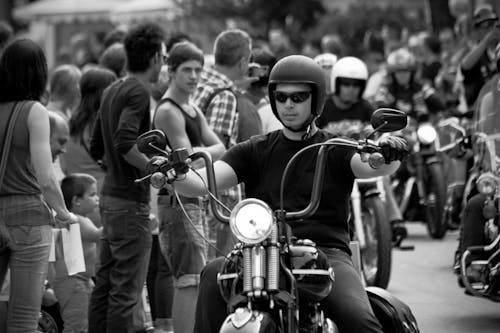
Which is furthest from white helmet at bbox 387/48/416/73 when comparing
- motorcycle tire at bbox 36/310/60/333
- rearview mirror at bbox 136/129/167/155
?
rearview mirror at bbox 136/129/167/155

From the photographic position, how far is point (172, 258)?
8.11m

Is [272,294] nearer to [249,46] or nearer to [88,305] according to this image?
[88,305]

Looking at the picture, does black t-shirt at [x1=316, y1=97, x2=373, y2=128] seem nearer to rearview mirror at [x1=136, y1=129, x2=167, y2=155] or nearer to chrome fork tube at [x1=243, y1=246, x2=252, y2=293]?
rearview mirror at [x1=136, y1=129, x2=167, y2=155]

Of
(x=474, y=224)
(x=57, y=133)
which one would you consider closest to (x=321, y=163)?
(x=57, y=133)

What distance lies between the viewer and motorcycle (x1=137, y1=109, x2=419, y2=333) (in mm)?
5328

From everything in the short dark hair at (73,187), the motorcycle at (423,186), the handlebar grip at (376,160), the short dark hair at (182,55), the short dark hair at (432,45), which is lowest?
the motorcycle at (423,186)

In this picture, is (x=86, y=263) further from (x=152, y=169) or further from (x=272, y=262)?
(x=272, y=262)

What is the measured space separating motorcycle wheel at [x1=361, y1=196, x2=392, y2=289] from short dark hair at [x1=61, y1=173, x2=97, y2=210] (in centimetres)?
269

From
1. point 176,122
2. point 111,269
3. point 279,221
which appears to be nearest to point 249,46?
point 176,122

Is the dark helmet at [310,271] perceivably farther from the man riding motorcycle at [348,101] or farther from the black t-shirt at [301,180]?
the man riding motorcycle at [348,101]

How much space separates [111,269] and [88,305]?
43cm

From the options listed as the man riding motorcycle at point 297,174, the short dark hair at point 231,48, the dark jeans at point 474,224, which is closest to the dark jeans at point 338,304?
the man riding motorcycle at point 297,174

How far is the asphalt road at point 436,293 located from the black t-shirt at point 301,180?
3.17m

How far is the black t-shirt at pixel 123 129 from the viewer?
8.00 m
